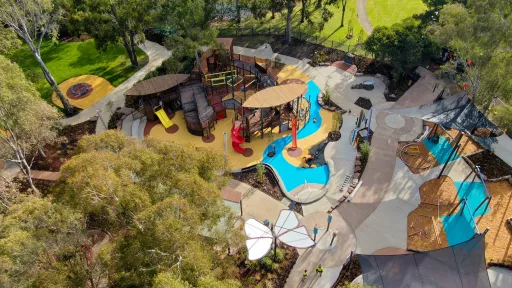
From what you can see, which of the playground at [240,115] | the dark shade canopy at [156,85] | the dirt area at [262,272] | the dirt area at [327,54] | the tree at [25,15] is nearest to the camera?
the dirt area at [262,272]

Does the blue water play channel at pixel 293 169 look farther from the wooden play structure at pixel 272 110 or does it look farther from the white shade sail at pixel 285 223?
the white shade sail at pixel 285 223

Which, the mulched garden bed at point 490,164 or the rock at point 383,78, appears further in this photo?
the rock at point 383,78

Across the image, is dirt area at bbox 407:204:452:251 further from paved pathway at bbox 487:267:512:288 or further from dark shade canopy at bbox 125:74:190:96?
dark shade canopy at bbox 125:74:190:96

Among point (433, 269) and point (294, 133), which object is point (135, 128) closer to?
point (294, 133)

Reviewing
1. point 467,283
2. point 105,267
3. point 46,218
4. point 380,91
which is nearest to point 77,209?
point 46,218

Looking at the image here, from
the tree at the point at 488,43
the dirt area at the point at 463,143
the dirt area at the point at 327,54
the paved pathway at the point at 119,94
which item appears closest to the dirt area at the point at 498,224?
the dirt area at the point at 463,143

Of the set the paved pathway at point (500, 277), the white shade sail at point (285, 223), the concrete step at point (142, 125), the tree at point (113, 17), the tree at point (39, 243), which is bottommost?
the paved pathway at point (500, 277)

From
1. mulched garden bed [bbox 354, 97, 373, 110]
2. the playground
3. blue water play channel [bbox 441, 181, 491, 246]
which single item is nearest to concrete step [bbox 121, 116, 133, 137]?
the playground

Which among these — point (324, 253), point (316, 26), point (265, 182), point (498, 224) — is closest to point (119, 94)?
point (265, 182)
